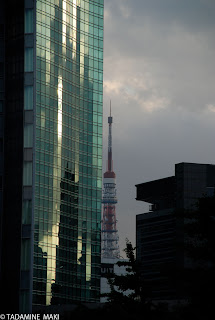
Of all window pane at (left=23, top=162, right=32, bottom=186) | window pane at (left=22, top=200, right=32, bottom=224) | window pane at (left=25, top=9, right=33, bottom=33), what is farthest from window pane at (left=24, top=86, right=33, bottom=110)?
window pane at (left=22, top=200, right=32, bottom=224)

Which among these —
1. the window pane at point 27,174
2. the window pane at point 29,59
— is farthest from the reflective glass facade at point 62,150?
the window pane at point 27,174

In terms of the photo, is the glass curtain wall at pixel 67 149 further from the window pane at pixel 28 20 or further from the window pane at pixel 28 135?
the window pane at pixel 28 135

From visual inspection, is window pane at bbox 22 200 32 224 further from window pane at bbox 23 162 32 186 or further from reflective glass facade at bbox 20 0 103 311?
window pane at bbox 23 162 32 186

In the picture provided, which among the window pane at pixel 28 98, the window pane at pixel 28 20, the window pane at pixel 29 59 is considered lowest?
the window pane at pixel 28 98

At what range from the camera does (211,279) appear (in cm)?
3888

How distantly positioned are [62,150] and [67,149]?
8.39ft

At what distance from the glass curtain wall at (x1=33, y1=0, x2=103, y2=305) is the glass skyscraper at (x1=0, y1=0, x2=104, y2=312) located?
200 millimetres

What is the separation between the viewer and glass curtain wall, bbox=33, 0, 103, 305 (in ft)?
501

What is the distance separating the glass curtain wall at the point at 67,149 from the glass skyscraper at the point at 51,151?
0.20 meters

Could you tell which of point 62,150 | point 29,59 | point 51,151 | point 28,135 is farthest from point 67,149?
point 29,59

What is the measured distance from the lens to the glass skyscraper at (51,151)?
145 meters

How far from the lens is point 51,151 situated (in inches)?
6196

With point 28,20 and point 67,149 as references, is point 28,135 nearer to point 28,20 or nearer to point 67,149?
point 67,149

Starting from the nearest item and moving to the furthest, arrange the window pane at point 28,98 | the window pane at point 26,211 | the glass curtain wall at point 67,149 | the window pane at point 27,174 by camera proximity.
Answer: the window pane at point 26,211
the window pane at point 27,174
the window pane at point 28,98
the glass curtain wall at point 67,149
